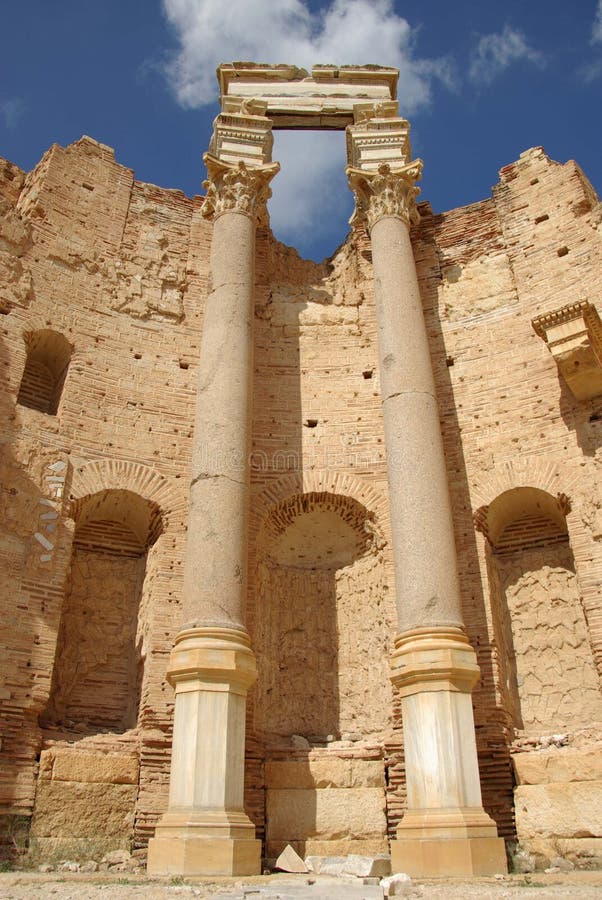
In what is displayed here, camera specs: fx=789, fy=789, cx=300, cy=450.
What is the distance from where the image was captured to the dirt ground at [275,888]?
17.6ft

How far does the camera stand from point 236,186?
12273mm

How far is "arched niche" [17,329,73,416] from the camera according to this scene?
11617mm

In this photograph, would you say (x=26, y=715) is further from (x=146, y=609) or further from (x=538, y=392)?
(x=538, y=392)

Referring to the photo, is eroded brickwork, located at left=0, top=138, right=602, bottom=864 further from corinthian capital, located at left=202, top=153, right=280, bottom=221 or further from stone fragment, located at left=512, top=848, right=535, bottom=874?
corinthian capital, located at left=202, top=153, right=280, bottom=221

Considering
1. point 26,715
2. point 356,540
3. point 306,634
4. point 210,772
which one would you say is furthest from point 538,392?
point 26,715

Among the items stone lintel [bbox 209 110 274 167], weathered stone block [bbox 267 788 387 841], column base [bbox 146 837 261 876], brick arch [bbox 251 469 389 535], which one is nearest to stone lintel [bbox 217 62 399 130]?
stone lintel [bbox 209 110 274 167]

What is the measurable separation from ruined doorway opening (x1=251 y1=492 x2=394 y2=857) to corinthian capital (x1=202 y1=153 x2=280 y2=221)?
4633 mm

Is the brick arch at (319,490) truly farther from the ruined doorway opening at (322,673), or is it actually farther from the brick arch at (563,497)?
the brick arch at (563,497)

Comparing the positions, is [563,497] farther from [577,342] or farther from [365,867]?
[365,867]

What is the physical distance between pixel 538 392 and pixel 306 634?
483 cm

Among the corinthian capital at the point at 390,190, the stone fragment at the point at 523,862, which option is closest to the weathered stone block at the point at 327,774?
the stone fragment at the point at 523,862

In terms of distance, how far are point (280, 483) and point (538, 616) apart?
4022 millimetres

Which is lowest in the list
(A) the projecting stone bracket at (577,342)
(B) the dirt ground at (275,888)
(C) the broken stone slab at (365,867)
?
(B) the dirt ground at (275,888)

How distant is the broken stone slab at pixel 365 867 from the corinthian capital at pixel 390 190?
8915 millimetres
